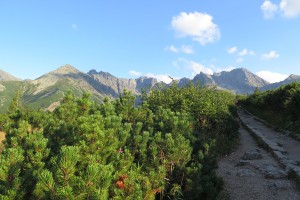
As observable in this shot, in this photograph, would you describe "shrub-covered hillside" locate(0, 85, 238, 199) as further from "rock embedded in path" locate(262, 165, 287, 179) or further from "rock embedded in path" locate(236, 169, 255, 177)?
"rock embedded in path" locate(262, 165, 287, 179)

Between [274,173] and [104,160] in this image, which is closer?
[104,160]

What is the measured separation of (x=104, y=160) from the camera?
702 cm

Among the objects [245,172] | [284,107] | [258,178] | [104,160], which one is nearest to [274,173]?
[258,178]

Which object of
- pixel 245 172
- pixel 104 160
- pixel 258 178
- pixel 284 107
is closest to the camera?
pixel 104 160

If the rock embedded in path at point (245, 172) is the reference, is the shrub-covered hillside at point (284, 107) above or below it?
above

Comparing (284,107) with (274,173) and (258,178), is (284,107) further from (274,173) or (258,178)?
(258,178)

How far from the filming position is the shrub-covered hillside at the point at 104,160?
4785mm

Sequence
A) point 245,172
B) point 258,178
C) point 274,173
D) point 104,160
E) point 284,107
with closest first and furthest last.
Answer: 1. point 104,160
2. point 258,178
3. point 274,173
4. point 245,172
5. point 284,107

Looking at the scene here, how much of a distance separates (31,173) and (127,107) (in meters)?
7.66

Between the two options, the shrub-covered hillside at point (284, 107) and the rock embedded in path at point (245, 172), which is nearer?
the rock embedded in path at point (245, 172)

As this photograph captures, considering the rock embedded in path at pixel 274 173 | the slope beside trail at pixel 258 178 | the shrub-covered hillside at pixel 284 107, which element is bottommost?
the slope beside trail at pixel 258 178

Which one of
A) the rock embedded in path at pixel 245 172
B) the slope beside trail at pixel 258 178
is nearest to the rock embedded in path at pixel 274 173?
the slope beside trail at pixel 258 178

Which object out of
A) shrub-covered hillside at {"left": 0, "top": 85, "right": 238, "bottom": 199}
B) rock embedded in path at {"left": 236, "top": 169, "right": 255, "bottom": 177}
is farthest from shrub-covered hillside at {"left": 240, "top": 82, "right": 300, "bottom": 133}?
shrub-covered hillside at {"left": 0, "top": 85, "right": 238, "bottom": 199}

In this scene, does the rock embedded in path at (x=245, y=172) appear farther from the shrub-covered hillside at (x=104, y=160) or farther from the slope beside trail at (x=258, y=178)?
the shrub-covered hillside at (x=104, y=160)
